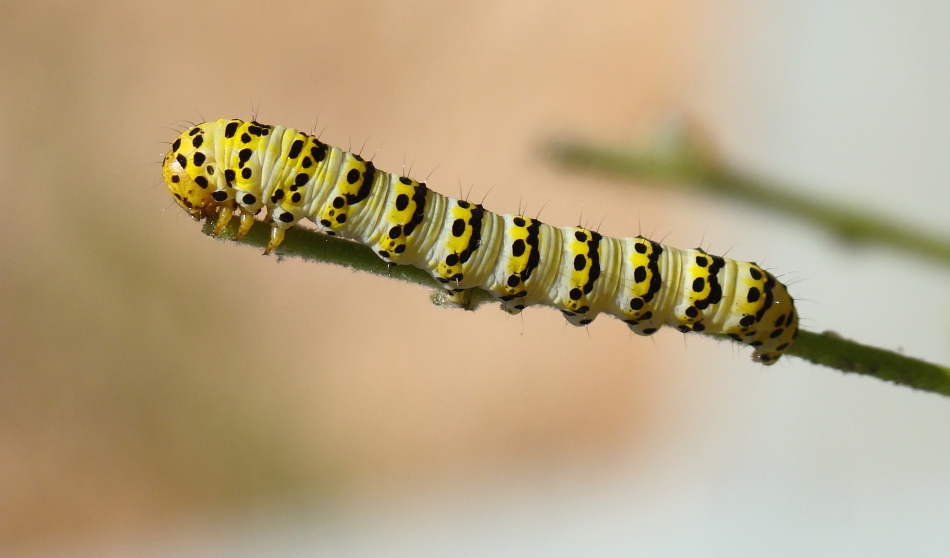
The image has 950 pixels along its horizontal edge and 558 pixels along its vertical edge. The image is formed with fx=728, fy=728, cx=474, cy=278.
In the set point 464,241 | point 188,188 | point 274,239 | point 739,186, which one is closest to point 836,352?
point 739,186

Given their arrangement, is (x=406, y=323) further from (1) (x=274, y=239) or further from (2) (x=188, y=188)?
(1) (x=274, y=239)

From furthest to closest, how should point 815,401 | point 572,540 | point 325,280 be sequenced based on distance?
point 325,280 < point 572,540 < point 815,401

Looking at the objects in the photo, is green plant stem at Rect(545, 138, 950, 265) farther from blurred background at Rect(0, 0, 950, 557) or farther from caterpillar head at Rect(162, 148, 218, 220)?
blurred background at Rect(0, 0, 950, 557)

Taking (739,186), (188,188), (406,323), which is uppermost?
(739,186)

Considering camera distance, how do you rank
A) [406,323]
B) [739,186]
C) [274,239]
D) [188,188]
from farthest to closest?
[406,323], [739,186], [188,188], [274,239]

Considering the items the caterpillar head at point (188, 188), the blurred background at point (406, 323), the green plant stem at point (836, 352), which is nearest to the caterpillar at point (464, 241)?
the caterpillar head at point (188, 188)

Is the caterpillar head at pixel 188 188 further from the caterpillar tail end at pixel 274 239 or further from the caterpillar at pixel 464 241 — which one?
the caterpillar tail end at pixel 274 239

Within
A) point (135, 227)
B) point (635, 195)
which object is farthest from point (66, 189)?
point (635, 195)

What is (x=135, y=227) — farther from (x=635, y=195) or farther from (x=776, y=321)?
(x=776, y=321)
